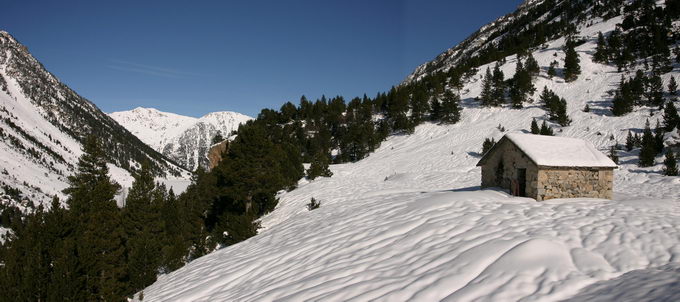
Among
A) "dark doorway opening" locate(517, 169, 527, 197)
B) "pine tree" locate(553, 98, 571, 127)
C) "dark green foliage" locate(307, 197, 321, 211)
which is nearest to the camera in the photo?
"dark doorway opening" locate(517, 169, 527, 197)

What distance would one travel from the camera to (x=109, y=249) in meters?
17.2

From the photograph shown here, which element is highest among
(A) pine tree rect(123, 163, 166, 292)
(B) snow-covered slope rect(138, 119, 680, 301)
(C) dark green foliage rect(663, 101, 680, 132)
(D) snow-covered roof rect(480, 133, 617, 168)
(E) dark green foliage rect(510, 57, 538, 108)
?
(E) dark green foliage rect(510, 57, 538, 108)

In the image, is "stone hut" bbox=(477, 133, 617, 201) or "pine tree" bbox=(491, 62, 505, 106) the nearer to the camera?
"stone hut" bbox=(477, 133, 617, 201)

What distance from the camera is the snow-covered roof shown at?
36.5ft

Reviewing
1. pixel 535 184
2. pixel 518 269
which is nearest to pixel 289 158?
pixel 535 184

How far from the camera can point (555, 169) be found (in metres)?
11.1

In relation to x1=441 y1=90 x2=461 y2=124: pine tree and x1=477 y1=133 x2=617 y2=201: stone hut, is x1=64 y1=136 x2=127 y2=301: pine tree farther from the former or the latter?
x1=441 y1=90 x2=461 y2=124: pine tree

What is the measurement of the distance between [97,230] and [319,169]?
17247 millimetres

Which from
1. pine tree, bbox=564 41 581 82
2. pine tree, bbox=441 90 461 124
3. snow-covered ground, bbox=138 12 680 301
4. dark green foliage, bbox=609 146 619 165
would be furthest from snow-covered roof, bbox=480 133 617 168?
pine tree, bbox=564 41 581 82

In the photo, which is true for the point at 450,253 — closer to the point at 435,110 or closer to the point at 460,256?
the point at 460,256

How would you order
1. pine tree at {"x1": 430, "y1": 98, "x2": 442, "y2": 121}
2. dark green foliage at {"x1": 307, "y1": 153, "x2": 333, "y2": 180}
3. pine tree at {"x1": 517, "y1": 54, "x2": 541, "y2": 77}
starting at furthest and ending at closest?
pine tree at {"x1": 517, "y1": 54, "x2": 541, "y2": 77} → pine tree at {"x1": 430, "y1": 98, "x2": 442, "y2": 121} → dark green foliage at {"x1": 307, "y1": 153, "x2": 333, "y2": 180}

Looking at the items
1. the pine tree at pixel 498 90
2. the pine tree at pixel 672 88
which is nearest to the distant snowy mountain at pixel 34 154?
the pine tree at pixel 498 90

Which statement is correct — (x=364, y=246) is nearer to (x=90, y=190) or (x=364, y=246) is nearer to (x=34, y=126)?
(x=90, y=190)

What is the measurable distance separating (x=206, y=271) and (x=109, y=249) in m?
12.8
